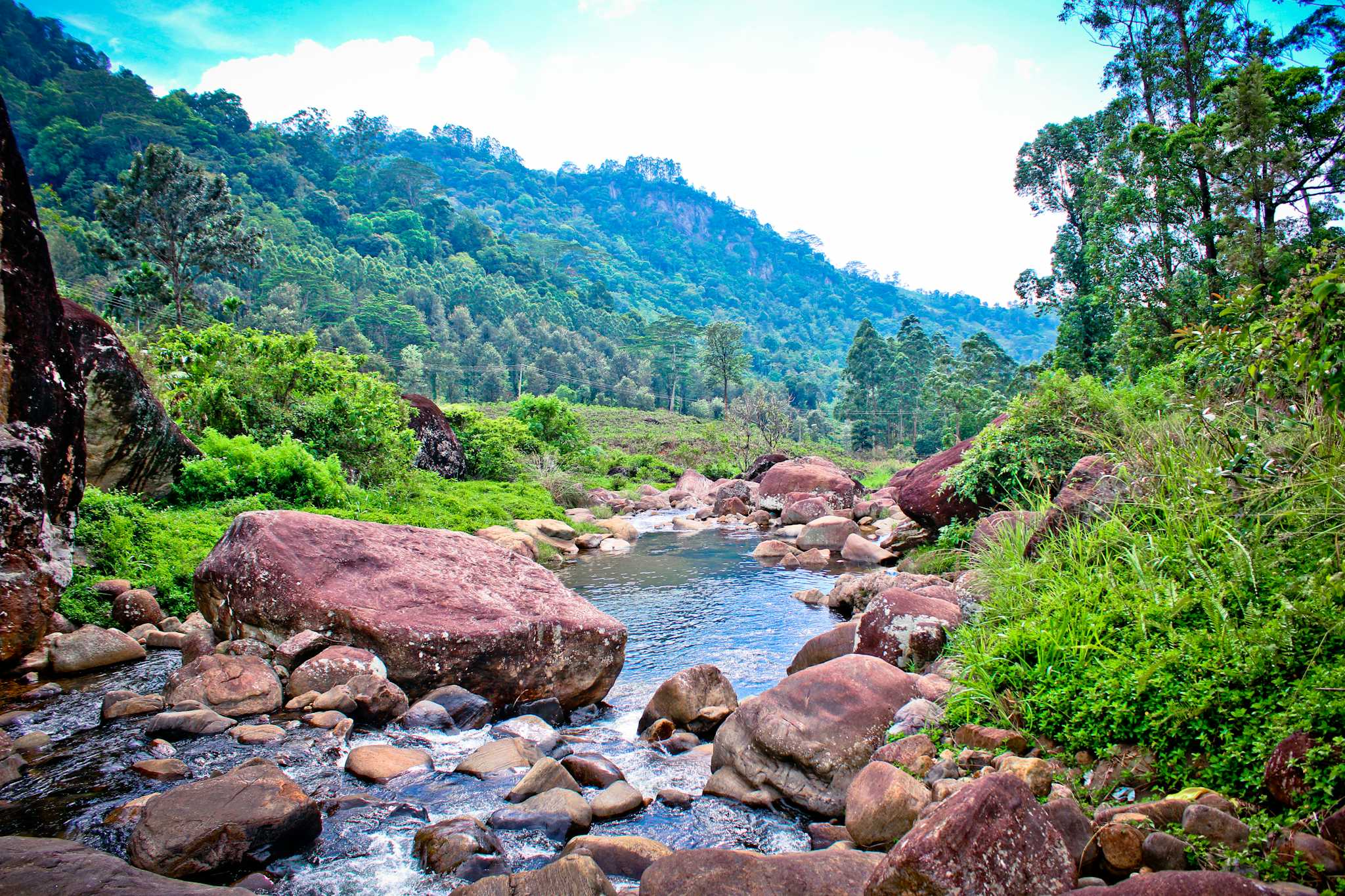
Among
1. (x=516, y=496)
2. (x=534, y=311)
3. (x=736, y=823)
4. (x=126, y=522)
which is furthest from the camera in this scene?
(x=534, y=311)

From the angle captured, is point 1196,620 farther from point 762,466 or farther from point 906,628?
point 762,466

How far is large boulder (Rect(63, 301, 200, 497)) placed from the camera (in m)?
11.0

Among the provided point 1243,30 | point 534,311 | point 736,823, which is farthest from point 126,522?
point 534,311

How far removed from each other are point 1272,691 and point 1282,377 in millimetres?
3386

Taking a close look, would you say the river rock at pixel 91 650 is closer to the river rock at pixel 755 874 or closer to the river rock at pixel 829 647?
the river rock at pixel 755 874

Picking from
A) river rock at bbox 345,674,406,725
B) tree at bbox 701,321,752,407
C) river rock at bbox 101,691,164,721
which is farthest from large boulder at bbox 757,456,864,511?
tree at bbox 701,321,752,407

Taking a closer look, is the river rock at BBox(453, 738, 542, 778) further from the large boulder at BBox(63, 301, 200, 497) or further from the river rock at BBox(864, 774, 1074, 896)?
the large boulder at BBox(63, 301, 200, 497)

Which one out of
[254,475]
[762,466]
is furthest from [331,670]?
[762,466]

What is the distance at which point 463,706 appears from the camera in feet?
24.3

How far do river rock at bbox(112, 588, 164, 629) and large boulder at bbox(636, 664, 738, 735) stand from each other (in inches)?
255

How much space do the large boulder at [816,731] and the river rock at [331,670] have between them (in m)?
3.68

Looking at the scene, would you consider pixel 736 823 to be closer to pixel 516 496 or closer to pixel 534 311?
pixel 516 496

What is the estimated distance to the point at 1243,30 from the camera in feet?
65.6

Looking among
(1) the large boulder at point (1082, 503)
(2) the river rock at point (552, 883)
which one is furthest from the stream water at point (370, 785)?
(1) the large boulder at point (1082, 503)
